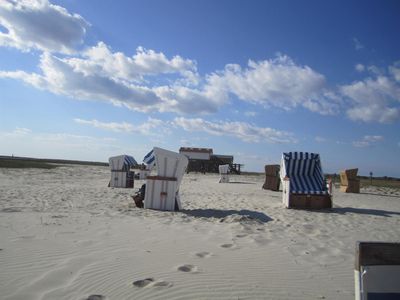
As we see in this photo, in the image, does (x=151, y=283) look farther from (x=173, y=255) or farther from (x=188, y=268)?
(x=173, y=255)

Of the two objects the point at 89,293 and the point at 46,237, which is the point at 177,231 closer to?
the point at 46,237

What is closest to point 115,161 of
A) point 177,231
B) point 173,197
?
point 173,197

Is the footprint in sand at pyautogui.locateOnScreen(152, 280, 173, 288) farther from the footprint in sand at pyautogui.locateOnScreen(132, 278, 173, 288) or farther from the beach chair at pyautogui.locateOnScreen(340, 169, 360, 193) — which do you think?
the beach chair at pyautogui.locateOnScreen(340, 169, 360, 193)

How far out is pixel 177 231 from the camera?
6992mm

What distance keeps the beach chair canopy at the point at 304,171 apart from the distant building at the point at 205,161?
136 feet

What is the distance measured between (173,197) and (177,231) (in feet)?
11.1

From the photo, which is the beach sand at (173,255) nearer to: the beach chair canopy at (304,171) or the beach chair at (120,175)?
the beach chair canopy at (304,171)

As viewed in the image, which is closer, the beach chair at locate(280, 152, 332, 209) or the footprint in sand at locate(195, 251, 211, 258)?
the footprint in sand at locate(195, 251, 211, 258)

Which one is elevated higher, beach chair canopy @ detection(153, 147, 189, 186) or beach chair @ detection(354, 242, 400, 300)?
beach chair canopy @ detection(153, 147, 189, 186)

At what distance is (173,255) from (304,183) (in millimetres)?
8407

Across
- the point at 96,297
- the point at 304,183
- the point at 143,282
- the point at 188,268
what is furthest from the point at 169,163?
the point at 96,297

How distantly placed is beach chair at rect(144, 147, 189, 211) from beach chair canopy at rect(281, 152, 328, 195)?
3.96m

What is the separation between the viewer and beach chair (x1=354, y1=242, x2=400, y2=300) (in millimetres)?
2439

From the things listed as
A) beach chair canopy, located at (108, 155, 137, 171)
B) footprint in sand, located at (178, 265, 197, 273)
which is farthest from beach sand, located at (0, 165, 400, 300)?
beach chair canopy, located at (108, 155, 137, 171)
